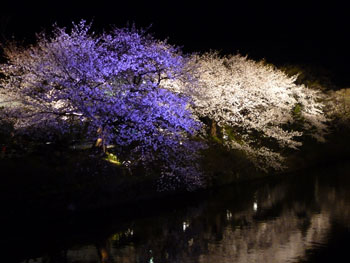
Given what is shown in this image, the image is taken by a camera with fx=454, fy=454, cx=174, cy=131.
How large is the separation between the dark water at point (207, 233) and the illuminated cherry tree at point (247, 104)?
17.6 feet

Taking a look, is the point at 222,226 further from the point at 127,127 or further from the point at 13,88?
the point at 13,88

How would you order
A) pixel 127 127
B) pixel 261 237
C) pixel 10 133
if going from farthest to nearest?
pixel 10 133, pixel 127 127, pixel 261 237

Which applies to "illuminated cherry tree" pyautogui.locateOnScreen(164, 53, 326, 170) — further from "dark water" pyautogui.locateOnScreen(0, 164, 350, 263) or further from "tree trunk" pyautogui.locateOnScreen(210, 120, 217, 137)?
"dark water" pyautogui.locateOnScreen(0, 164, 350, 263)

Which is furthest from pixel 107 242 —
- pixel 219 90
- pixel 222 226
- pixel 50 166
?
pixel 219 90

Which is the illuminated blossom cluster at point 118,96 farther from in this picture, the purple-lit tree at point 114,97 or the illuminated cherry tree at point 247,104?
the illuminated cherry tree at point 247,104

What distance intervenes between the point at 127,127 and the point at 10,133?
6.16 metres

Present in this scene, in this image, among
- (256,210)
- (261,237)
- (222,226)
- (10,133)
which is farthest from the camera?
(10,133)

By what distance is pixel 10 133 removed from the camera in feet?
71.1

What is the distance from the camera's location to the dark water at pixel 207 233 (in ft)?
39.7

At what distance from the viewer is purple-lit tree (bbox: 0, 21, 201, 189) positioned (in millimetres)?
18750

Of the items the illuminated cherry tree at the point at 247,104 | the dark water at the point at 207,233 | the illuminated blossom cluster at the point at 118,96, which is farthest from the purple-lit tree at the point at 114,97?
the illuminated cherry tree at the point at 247,104

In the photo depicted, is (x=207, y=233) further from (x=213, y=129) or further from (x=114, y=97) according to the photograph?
(x=213, y=129)

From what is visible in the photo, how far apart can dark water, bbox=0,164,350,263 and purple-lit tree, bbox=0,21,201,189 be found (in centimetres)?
267

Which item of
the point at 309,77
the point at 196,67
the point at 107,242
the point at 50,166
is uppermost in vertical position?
the point at 309,77
